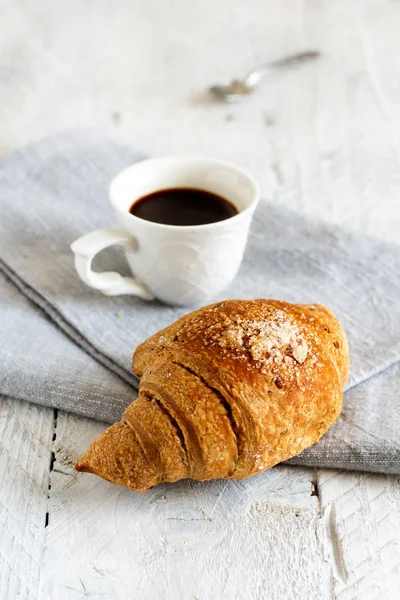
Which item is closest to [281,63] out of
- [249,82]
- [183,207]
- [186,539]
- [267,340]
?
[249,82]

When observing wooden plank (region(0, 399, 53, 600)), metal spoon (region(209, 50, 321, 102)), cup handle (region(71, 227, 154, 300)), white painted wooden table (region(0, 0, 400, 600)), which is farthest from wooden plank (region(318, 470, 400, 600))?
metal spoon (region(209, 50, 321, 102))

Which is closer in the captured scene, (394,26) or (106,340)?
(106,340)

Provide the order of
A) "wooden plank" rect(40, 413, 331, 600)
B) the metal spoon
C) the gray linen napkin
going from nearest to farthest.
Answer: "wooden plank" rect(40, 413, 331, 600) < the gray linen napkin < the metal spoon

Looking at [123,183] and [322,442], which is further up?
[123,183]

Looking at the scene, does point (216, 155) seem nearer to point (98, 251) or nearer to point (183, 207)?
point (183, 207)

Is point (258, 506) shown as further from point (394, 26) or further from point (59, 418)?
point (394, 26)

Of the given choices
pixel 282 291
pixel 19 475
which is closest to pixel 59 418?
pixel 19 475

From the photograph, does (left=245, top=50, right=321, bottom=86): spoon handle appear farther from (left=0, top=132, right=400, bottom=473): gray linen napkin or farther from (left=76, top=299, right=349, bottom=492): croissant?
(left=76, top=299, right=349, bottom=492): croissant
